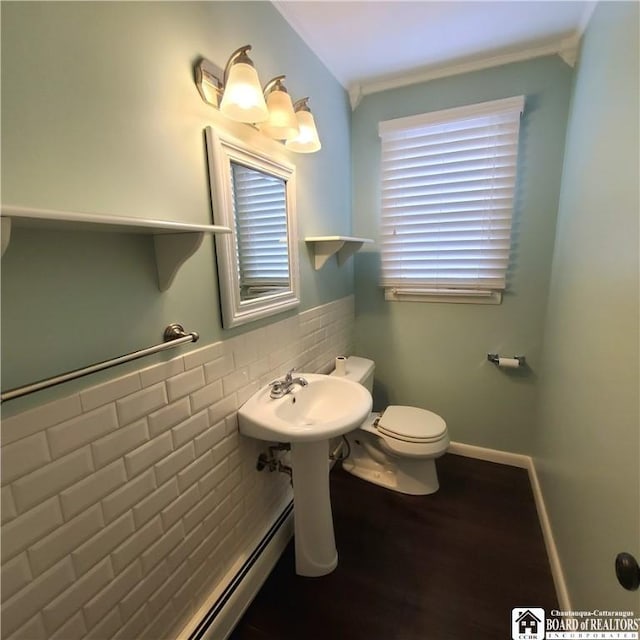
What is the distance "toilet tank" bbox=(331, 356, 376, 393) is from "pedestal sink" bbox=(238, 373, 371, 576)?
1.32ft

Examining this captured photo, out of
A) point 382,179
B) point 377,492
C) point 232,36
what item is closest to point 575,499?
point 377,492

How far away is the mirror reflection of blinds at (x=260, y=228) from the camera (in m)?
1.27

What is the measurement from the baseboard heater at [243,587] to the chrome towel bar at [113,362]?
982 millimetres

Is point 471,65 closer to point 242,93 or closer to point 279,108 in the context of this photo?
point 279,108

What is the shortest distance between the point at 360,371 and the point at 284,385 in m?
0.73

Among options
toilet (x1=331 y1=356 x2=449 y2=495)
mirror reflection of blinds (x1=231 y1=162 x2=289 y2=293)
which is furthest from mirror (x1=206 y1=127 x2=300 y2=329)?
toilet (x1=331 y1=356 x2=449 y2=495)

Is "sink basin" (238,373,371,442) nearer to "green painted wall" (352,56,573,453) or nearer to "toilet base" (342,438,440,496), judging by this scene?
"toilet base" (342,438,440,496)

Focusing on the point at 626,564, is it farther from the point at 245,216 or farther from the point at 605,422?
the point at 245,216

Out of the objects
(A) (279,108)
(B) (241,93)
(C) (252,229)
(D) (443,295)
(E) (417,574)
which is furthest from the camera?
(D) (443,295)

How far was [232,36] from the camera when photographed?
1.16 m

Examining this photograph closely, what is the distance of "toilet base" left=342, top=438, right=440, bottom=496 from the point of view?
76.4 inches

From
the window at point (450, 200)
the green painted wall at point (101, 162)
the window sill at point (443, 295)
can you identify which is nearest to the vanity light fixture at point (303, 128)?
the green painted wall at point (101, 162)

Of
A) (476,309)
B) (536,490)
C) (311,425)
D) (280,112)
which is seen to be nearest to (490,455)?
(536,490)

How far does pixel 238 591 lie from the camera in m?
1.28
